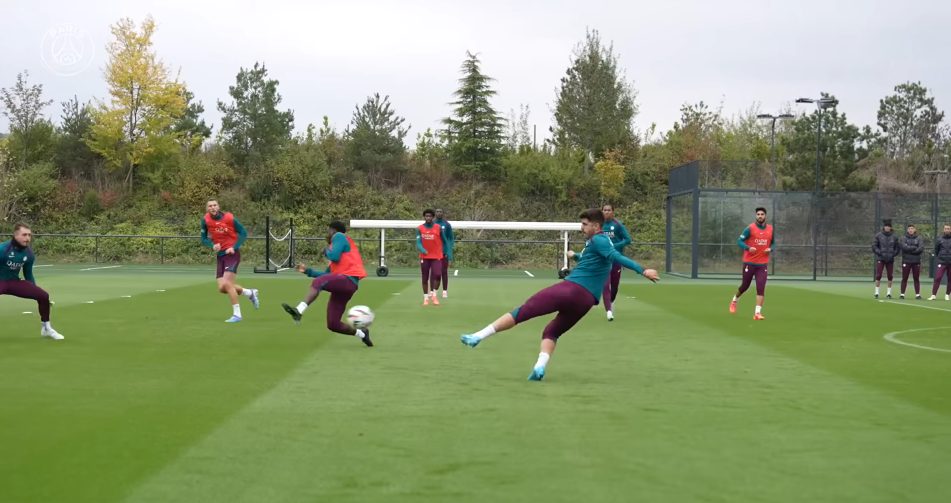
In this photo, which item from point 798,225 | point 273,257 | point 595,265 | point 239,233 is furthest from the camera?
point 273,257

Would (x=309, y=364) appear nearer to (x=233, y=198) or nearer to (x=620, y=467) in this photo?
(x=620, y=467)

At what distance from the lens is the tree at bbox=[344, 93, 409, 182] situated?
179ft

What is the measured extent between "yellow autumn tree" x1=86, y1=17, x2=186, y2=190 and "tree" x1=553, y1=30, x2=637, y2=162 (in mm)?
22776

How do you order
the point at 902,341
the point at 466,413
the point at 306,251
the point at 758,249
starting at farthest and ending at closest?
1. the point at 306,251
2. the point at 758,249
3. the point at 902,341
4. the point at 466,413

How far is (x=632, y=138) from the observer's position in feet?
191

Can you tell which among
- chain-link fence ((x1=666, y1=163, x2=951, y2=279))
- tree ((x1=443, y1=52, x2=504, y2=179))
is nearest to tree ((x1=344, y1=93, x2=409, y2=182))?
tree ((x1=443, y1=52, x2=504, y2=179))

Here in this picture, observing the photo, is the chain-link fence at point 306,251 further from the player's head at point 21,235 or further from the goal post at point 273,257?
the player's head at point 21,235

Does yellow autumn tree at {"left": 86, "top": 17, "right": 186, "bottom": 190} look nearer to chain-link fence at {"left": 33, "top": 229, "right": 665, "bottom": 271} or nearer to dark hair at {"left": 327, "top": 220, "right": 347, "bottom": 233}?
chain-link fence at {"left": 33, "top": 229, "right": 665, "bottom": 271}

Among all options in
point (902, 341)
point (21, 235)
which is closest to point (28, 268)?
point (21, 235)

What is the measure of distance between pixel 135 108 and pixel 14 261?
43.5 meters

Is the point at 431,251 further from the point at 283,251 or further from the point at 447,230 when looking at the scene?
the point at 283,251

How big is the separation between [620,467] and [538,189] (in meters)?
49.0

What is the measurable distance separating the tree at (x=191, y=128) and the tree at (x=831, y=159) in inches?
1344

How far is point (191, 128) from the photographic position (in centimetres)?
6016
